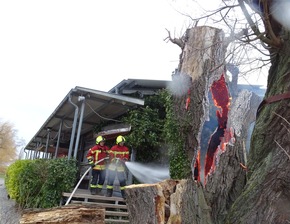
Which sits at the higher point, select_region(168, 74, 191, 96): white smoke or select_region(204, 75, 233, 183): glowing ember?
select_region(168, 74, 191, 96): white smoke

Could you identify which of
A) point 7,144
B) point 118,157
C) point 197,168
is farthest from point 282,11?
point 7,144

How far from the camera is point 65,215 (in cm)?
375

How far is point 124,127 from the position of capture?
10867 mm

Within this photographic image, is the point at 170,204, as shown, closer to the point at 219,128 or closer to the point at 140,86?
the point at 219,128

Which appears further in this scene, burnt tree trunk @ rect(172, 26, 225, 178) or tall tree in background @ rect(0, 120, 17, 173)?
tall tree in background @ rect(0, 120, 17, 173)

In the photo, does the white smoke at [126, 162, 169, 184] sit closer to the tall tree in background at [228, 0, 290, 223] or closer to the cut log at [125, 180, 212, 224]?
the cut log at [125, 180, 212, 224]

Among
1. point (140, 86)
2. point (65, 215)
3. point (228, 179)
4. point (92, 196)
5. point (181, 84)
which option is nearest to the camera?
point (65, 215)

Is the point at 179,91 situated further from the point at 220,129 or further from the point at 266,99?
the point at 266,99

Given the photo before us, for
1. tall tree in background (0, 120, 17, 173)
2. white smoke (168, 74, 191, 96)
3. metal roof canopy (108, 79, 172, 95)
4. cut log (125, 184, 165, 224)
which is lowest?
tall tree in background (0, 120, 17, 173)

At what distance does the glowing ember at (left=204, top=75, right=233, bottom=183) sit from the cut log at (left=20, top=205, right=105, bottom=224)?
6.94ft

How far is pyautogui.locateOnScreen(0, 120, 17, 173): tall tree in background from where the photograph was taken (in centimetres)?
5153

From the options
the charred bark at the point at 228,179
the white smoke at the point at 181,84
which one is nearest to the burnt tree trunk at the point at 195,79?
the white smoke at the point at 181,84

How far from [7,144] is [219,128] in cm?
5453

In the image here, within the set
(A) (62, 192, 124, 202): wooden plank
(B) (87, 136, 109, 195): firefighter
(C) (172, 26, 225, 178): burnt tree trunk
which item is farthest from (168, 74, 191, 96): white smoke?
(A) (62, 192, 124, 202): wooden plank
